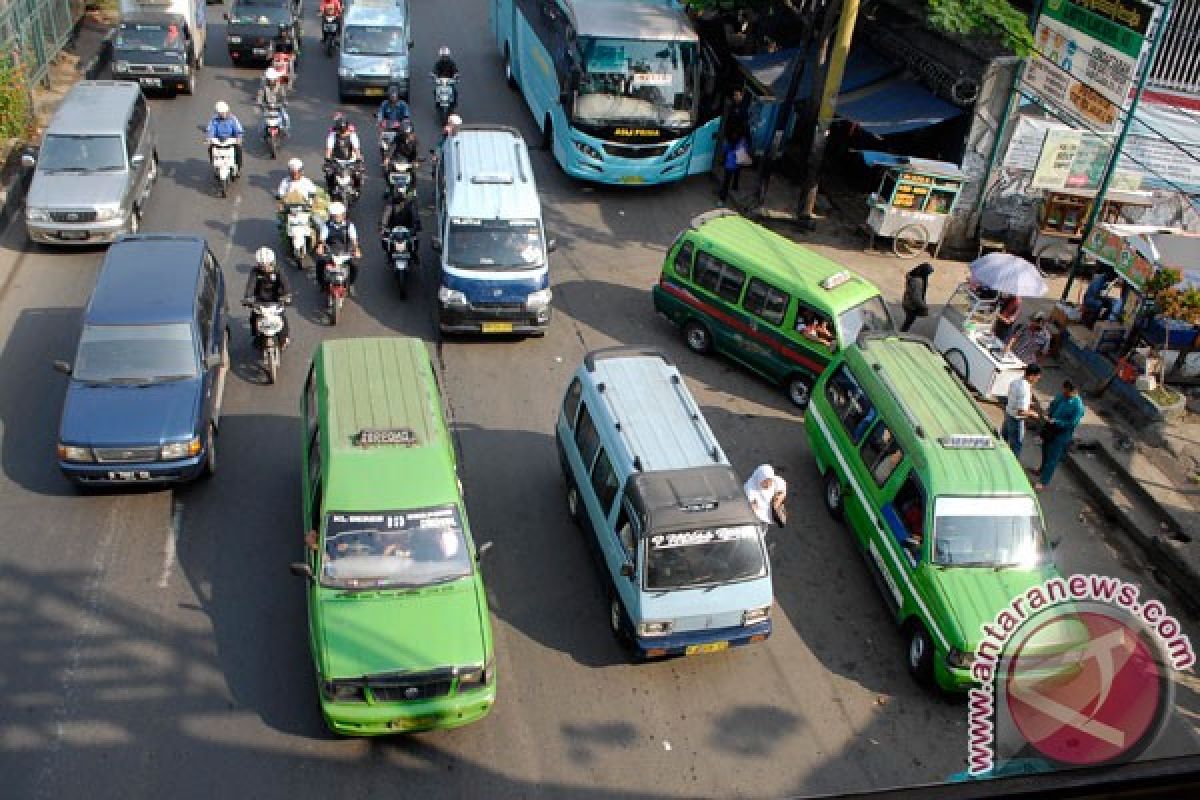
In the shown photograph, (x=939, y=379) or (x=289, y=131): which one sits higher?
(x=939, y=379)

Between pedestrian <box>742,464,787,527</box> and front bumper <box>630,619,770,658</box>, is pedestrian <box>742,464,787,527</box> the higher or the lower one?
the higher one

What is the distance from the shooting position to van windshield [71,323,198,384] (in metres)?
12.0

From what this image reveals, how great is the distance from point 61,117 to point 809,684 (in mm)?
15699

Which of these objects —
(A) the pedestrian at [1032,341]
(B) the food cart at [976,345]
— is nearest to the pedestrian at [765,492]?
(B) the food cart at [976,345]

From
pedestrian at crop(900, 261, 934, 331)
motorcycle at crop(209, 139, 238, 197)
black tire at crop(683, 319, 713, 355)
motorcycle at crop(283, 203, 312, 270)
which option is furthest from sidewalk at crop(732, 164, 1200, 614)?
motorcycle at crop(209, 139, 238, 197)

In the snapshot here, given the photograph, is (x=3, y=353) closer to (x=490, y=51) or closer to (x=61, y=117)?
(x=61, y=117)

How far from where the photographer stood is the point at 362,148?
22.2 metres

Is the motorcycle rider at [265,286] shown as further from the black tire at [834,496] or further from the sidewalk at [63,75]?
the black tire at [834,496]

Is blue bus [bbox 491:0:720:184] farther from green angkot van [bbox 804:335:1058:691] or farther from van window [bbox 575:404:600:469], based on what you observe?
van window [bbox 575:404:600:469]

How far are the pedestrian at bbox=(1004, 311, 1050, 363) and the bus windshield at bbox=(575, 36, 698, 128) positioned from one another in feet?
26.4

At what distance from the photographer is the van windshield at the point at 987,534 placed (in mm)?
10555

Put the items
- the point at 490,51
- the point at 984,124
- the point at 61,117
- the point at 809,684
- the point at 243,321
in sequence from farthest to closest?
the point at 490,51
the point at 984,124
the point at 61,117
the point at 243,321
the point at 809,684

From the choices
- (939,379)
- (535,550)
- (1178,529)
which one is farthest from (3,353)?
(1178,529)

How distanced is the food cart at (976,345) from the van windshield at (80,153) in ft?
45.9
